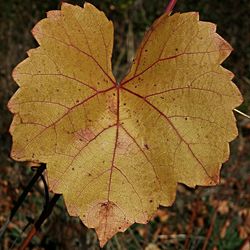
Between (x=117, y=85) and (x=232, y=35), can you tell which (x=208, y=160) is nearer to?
(x=117, y=85)

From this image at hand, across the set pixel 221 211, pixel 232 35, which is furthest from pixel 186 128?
pixel 232 35

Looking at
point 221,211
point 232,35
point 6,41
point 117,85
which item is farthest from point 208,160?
point 232,35

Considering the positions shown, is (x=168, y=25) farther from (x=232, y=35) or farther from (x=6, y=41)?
(x=232, y=35)

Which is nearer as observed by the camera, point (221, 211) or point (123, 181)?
point (123, 181)

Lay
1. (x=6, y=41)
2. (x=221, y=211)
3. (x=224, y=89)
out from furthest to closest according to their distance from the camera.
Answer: (x=6, y=41) < (x=221, y=211) < (x=224, y=89)

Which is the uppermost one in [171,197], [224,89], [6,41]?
[224,89]

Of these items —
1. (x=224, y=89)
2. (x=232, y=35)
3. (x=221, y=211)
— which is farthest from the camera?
(x=232, y=35)

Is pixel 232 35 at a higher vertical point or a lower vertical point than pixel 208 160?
lower
